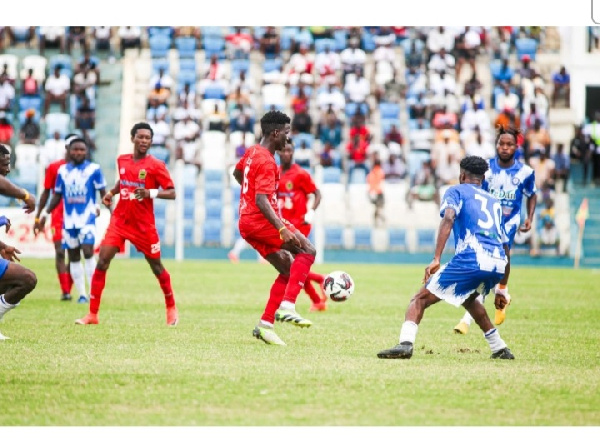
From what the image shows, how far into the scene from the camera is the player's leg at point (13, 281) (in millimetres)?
9414

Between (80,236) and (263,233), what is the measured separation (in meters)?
5.76

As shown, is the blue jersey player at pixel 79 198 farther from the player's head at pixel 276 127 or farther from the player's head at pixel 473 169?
the player's head at pixel 473 169

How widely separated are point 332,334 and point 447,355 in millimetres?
1983

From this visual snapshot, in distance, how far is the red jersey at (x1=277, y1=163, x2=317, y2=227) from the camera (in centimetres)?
1484

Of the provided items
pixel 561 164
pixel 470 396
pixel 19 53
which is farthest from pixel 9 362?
pixel 19 53

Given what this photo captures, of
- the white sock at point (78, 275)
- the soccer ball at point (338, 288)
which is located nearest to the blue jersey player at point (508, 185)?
the soccer ball at point (338, 288)

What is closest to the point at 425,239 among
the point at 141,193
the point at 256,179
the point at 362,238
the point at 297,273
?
the point at 362,238

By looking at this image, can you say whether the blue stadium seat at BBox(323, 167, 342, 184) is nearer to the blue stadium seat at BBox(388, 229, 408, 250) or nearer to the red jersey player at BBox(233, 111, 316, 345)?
the blue stadium seat at BBox(388, 229, 408, 250)

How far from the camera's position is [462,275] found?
9.09 m

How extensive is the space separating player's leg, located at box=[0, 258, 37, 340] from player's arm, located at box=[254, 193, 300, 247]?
2.03 meters

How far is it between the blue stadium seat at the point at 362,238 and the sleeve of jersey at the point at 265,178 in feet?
63.6

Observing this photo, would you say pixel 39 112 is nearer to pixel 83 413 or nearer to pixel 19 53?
pixel 19 53

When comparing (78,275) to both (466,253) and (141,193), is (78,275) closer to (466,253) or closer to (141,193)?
(141,193)
